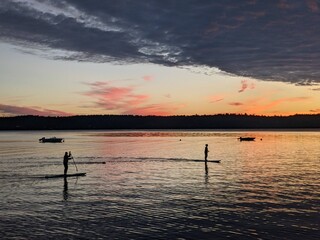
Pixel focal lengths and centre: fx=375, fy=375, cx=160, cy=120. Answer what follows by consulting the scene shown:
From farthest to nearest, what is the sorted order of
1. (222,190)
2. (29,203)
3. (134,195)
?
(222,190), (134,195), (29,203)

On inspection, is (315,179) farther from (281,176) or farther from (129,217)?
(129,217)

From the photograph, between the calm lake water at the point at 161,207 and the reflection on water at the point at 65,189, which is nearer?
the calm lake water at the point at 161,207

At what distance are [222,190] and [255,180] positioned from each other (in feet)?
36.5

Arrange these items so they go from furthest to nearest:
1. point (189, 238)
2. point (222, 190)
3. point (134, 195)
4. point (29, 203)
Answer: point (222, 190), point (134, 195), point (29, 203), point (189, 238)

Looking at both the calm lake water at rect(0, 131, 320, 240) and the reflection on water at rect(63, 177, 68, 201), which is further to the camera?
the reflection on water at rect(63, 177, 68, 201)

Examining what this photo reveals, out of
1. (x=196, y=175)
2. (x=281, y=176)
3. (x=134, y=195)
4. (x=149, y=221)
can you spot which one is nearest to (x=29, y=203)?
(x=134, y=195)

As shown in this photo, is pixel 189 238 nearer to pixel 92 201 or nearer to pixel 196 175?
pixel 92 201

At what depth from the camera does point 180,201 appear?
37.4 metres

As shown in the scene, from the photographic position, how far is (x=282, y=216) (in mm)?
31312

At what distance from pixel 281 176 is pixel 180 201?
1029 inches

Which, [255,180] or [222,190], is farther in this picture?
[255,180]

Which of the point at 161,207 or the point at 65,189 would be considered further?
the point at 65,189

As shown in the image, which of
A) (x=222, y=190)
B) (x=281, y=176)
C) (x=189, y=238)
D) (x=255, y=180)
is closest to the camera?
(x=189, y=238)

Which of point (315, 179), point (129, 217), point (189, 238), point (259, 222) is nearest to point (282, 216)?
point (259, 222)
